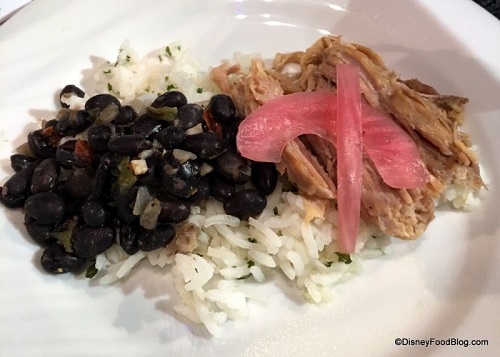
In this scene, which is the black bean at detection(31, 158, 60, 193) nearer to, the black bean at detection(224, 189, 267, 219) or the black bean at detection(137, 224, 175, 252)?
the black bean at detection(137, 224, 175, 252)

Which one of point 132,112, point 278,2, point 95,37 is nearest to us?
point 132,112

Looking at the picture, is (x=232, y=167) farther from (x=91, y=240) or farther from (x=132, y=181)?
(x=91, y=240)

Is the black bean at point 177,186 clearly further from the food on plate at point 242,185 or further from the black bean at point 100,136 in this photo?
the black bean at point 100,136

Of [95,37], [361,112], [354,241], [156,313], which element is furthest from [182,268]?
[95,37]

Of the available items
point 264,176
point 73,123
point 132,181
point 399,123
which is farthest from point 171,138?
point 399,123

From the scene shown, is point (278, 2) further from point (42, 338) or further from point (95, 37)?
point (42, 338)

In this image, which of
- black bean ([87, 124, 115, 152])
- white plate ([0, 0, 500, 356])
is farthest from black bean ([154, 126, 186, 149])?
white plate ([0, 0, 500, 356])
